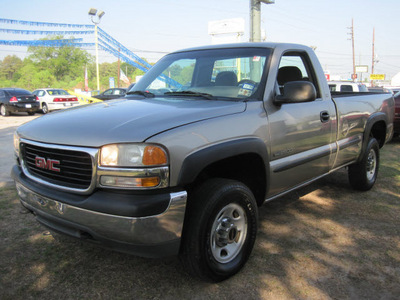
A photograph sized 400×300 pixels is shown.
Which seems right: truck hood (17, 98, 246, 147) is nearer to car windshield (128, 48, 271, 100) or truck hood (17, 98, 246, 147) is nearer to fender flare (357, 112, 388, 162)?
car windshield (128, 48, 271, 100)

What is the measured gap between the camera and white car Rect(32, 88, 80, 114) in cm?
Result: 1969

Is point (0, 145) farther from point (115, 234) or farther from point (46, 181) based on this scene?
point (115, 234)

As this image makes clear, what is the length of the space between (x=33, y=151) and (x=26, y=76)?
81.3 meters

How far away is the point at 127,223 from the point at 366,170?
372 cm

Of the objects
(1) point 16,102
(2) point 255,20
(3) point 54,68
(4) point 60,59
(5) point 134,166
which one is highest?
(4) point 60,59

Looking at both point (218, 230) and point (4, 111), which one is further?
point (4, 111)

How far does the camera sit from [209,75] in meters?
3.39

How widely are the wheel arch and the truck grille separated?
61 centimetres

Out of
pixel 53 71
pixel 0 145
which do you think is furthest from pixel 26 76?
pixel 0 145

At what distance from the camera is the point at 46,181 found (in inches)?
96.5

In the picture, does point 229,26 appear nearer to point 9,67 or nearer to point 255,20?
point 255,20

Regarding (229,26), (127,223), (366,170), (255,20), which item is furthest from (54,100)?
(127,223)

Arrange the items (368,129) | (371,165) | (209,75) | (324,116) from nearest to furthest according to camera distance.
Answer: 1. (209,75)
2. (324,116)
3. (368,129)
4. (371,165)

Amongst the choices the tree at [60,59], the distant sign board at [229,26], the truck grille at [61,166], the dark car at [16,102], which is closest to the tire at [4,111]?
the dark car at [16,102]
